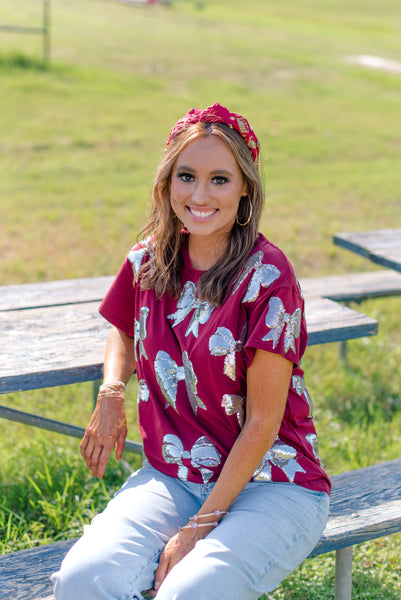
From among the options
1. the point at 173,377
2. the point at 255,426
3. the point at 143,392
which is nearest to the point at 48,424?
the point at 143,392

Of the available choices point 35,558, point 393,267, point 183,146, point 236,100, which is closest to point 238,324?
point 183,146

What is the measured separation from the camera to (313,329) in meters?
2.75

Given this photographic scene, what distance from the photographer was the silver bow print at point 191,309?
2.01m

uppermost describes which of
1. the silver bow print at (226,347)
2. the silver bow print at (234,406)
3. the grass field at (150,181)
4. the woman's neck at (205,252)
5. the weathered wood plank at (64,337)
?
the woman's neck at (205,252)

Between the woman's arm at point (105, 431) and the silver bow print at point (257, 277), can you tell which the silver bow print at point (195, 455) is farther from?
the silver bow print at point (257, 277)

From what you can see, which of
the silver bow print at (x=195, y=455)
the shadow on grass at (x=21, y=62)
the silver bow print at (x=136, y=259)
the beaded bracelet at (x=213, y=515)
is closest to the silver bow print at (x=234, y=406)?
the silver bow print at (x=195, y=455)

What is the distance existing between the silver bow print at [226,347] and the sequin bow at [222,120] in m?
0.53

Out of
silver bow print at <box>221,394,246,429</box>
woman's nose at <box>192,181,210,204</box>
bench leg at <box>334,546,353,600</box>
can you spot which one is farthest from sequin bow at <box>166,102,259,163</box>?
bench leg at <box>334,546,353,600</box>

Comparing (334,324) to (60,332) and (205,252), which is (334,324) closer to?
(205,252)

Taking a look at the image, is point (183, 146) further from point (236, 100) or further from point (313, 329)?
point (236, 100)

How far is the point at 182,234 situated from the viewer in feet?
7.36

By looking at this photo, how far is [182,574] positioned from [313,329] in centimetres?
131

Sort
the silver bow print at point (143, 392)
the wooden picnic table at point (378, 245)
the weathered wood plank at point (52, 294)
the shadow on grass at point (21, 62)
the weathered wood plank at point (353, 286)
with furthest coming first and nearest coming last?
the shadow on grass at point (21, 62) < the weathered wood plank at point (353, 286) < the wooden picnic table at point (378, 245) < the weathered wood plank at point (52, 294) < the silver bow print at point (143, 392)

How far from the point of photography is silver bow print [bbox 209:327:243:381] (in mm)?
1921
